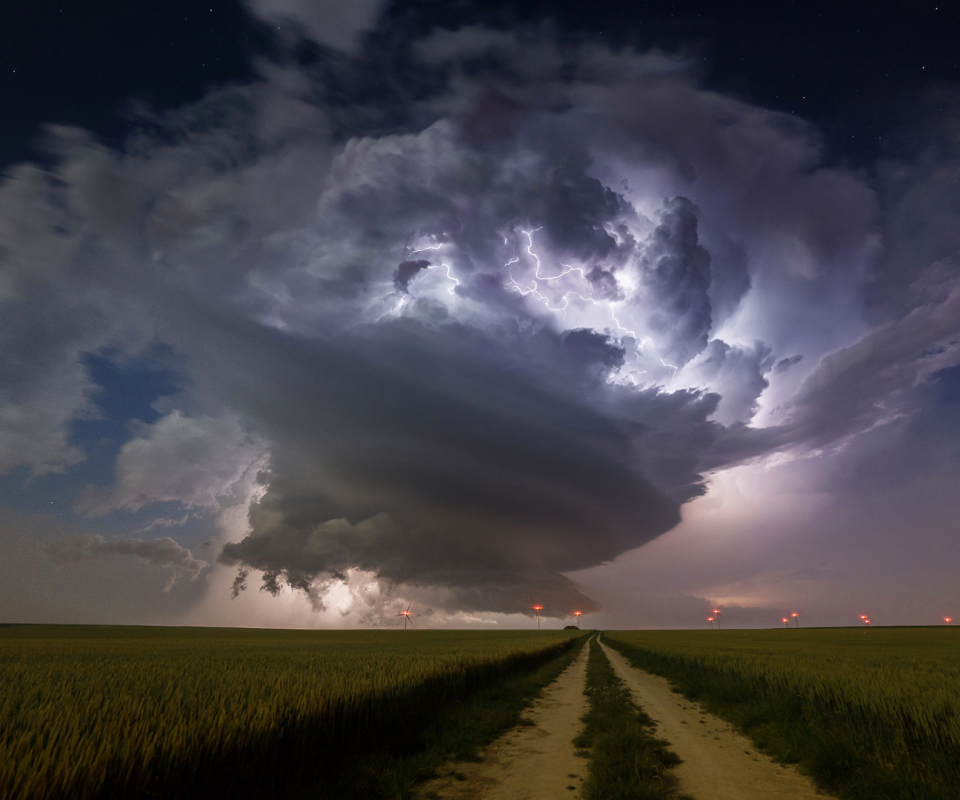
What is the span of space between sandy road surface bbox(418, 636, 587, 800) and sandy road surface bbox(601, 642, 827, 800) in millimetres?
2357

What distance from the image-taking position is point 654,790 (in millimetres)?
8242

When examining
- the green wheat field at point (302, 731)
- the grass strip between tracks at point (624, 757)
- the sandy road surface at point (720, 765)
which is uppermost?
the green wheat field at point (302, 731)

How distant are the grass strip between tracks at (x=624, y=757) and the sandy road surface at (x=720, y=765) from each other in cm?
38

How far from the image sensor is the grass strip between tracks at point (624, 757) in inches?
328

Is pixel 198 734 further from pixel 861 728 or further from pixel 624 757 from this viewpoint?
pixel 861 728

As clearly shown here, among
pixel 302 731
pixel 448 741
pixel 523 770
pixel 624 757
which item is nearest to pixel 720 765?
pixel 624 757

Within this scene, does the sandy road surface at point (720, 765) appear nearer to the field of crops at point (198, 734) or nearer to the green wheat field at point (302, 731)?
the green wheat field at point (302, 731)

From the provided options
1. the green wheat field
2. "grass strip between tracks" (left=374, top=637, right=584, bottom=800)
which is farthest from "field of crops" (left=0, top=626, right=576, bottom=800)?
"grass strip between tracks" (left=374, top=637, right=584, bottom=800)

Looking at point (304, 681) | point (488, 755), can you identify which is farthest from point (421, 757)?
point (304, 681)

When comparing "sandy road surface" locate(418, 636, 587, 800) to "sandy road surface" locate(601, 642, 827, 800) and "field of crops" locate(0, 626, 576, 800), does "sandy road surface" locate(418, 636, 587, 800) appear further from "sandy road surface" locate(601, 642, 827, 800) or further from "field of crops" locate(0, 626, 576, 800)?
Result: "sandy road surface" locate(601, 642, 827, 800)

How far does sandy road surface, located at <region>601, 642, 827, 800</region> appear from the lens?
361 inches

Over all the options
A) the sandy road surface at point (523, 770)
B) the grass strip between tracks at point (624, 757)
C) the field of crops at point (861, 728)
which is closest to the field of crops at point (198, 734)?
the sandy road surface at point (523, 770)

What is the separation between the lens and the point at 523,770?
33.7ft

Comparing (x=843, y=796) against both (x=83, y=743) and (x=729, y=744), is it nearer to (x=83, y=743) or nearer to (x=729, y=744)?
(x=729, y=744)
